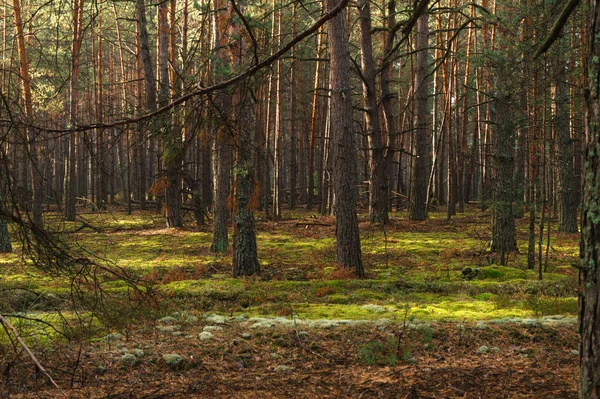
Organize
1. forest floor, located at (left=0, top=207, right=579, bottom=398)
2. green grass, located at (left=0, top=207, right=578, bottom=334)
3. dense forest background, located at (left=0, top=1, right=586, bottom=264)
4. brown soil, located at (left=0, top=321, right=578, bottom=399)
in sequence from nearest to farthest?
dense forest background, located at (left=0, top=1, right=586, bottom=264) < brown soil, located at (left=0, top=321, right=578, bottom=399) < forest floor, located at (left=0, top=207, right=579, bottom=398) < green grass, located at (left=0, top=207, right=578, bottom=334)

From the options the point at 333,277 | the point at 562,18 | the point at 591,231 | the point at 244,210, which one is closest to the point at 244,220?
the point at 244,210

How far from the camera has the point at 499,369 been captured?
14.6 ft

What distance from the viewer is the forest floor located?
4.09 metres

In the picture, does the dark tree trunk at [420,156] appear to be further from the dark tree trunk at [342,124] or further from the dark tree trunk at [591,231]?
the dark tree trunk at [591,231]

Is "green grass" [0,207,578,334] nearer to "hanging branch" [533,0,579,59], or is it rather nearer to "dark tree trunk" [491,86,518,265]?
"dark tree trunk" [491,86,518,265]

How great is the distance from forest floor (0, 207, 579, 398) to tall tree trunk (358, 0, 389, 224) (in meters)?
7.88

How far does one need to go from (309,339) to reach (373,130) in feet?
43.6

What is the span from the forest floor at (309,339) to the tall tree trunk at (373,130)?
7.88 meters

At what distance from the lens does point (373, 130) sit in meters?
17.8

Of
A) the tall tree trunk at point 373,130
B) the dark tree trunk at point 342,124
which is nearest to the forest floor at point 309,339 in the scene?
the dark tree trunk at point 342,124

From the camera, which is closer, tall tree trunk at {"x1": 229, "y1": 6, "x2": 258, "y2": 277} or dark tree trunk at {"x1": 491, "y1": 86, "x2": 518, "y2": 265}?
tall tree trunk at {"x1": 229, "y1": 6, "x2": 258, "y2": 277}

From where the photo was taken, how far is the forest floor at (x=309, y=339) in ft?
13.4

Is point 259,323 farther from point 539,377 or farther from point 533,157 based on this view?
point 533,157

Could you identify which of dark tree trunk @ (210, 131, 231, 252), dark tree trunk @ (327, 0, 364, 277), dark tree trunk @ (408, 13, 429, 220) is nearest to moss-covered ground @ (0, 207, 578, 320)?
dark tree trunk @ (210, 131, 231, 252)
